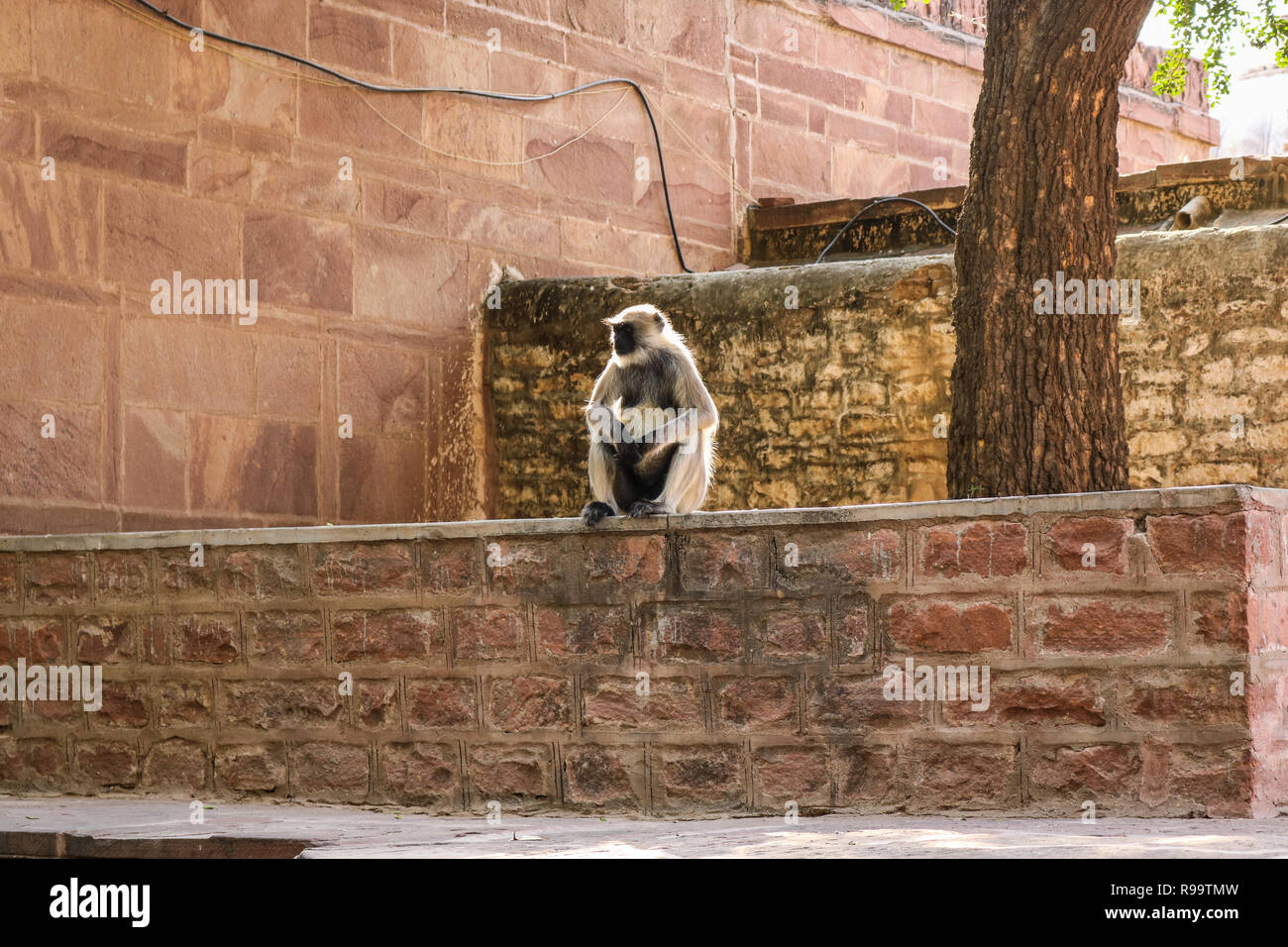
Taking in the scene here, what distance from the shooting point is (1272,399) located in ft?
28.4

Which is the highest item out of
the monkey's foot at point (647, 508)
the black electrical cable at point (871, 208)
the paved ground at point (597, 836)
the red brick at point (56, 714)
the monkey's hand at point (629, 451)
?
the black electrical cable at point (871, 208)

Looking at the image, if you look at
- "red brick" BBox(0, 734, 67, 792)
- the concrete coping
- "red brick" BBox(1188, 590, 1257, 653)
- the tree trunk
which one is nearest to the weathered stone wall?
the tree trunk

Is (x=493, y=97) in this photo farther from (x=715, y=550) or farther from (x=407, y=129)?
(x=715, y=550)

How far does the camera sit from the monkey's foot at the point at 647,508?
6.89 meters

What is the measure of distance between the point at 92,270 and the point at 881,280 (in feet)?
14.1

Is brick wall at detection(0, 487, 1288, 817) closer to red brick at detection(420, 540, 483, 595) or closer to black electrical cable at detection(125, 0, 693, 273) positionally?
red brick at detection(420, 540, 483, 595)

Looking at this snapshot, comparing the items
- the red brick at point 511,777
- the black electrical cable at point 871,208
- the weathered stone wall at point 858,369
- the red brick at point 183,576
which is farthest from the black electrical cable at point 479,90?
the red brick at point 511,777

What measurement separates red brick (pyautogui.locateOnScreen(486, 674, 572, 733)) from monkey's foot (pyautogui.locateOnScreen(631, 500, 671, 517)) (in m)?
0.75

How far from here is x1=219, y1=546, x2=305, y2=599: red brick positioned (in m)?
7.13

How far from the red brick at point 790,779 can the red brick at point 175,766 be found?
2520mm

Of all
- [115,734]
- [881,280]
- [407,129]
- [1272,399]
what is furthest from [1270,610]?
[407,129]

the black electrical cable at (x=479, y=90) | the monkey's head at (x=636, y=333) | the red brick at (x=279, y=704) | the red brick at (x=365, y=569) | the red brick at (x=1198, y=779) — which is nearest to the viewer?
the red brick at (x=1198, y=779)

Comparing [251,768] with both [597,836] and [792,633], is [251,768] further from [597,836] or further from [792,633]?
[792,633]

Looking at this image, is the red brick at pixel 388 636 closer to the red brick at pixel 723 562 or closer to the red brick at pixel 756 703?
the red brick at pixel 723 562
